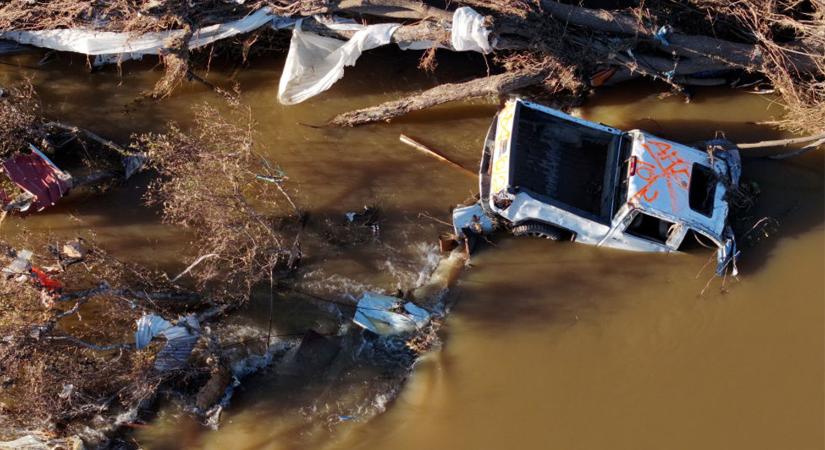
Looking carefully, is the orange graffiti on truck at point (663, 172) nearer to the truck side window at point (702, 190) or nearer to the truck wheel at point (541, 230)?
the truck side window at point (702, 190)

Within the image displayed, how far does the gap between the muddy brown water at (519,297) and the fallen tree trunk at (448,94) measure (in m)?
0.29

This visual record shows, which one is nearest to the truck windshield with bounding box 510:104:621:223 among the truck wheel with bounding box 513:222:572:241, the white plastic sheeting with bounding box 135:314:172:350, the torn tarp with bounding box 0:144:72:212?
the truck wheel with bounding box 513:222:572:241

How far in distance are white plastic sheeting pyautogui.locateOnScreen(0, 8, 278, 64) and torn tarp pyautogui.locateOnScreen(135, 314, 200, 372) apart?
4056mm

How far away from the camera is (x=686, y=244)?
9.14 meters

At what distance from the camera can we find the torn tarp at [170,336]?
7.88 meters

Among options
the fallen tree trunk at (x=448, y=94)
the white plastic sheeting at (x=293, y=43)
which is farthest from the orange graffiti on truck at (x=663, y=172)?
the white plastic sheeting at (x=293, y=43)

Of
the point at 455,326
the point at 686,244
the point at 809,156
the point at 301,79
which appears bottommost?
the point at 455,326

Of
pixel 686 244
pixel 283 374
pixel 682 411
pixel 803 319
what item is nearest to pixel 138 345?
pixel 283 374

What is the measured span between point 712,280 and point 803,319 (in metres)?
1.17

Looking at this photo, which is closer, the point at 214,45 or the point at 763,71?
the point at 763,71

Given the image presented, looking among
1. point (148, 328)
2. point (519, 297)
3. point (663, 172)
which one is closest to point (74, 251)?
point (148, 328)

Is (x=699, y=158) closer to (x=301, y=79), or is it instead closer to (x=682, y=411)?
(x=682, y=411)

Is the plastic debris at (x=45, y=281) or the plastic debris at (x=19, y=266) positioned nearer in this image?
the plastic debris at (x=19, y=266)

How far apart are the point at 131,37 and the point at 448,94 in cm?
452
